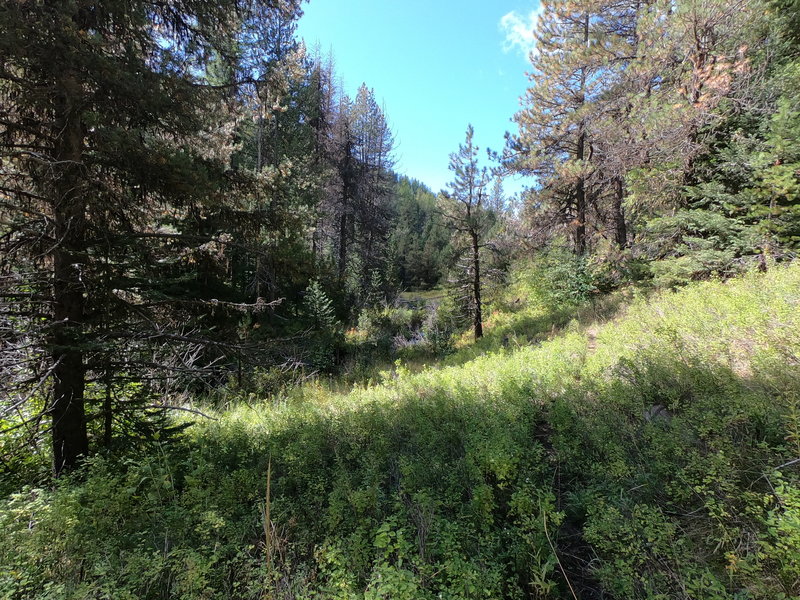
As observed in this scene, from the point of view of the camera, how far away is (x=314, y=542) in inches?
107

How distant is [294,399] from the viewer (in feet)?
27.0

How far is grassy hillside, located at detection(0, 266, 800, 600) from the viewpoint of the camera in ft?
6.84

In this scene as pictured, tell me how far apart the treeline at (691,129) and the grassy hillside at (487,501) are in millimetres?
3242

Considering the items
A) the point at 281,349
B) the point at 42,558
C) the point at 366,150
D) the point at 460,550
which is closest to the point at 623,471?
the point at 460,550

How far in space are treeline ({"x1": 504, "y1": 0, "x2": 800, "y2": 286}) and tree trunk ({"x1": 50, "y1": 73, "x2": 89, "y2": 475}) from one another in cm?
1087

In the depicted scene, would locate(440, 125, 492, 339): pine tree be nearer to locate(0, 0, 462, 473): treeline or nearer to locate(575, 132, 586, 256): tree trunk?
locate(575, 132, 586, 256): tree trunk

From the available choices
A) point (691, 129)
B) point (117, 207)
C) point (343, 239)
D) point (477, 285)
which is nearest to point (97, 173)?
point (117, 207)

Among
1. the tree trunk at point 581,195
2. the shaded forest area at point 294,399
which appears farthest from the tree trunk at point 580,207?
the shaded forest area at point 294,399

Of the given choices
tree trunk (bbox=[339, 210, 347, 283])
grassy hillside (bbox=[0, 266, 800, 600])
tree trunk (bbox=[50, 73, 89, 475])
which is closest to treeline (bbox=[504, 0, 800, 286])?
grassy hillside (bbox=[0, 266, 800, 600])

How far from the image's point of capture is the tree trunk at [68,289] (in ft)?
11.3

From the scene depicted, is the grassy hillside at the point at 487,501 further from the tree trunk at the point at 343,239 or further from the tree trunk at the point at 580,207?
the tree trunk at the point at 343,239

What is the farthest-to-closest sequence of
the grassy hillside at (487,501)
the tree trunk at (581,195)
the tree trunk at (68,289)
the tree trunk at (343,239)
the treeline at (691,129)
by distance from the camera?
the tree trunk at (343,239)
the tree trunk at (581,195)
the treeline at (691,129)
the tree trunk at (68,289)
the grassy hillside at (487,501)

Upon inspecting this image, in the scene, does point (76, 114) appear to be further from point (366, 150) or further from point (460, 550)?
point (366, 150)

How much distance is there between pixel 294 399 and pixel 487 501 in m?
6.51
